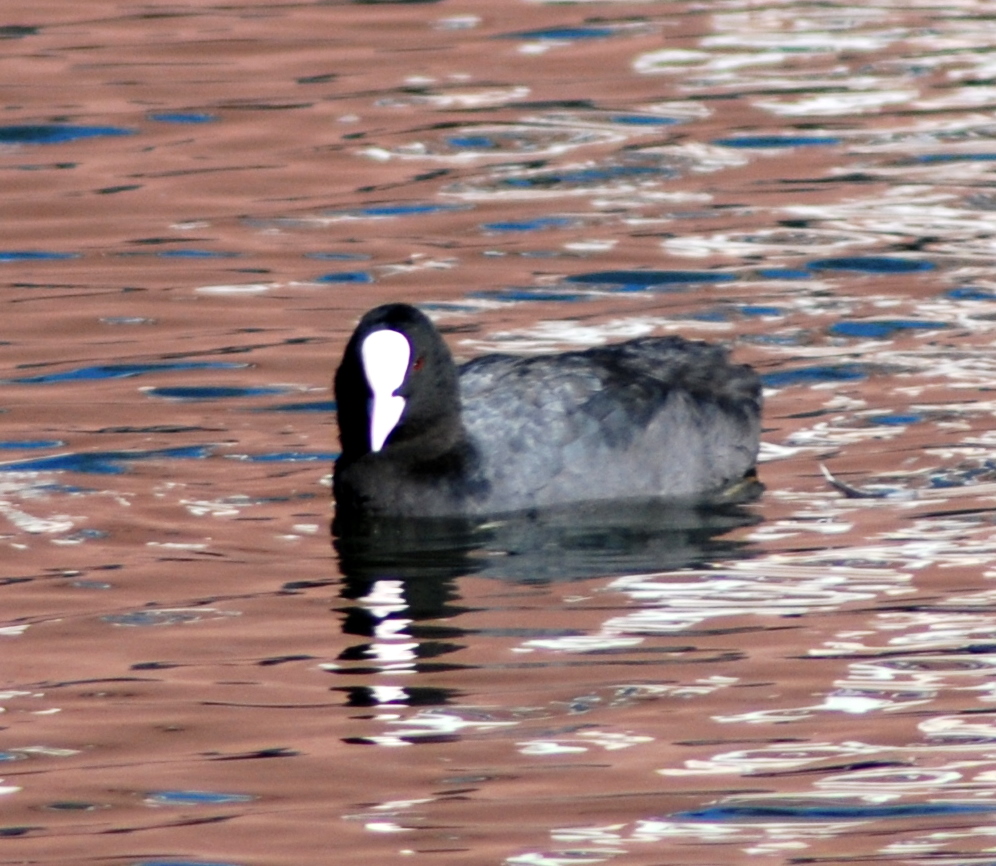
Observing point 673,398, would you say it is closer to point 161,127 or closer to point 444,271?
point 444,271

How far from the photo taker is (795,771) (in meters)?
4.93

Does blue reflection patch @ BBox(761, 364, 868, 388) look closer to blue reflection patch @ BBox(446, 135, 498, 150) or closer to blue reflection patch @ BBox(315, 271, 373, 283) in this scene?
blue reflection patch @ BBox(315, 271, 373, 283)

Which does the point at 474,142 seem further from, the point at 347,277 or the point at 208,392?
the point at 208,392

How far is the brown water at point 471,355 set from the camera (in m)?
4.92

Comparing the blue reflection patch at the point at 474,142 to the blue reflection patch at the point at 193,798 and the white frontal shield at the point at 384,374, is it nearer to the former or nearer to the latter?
the white frontal shield at the point at 384,374

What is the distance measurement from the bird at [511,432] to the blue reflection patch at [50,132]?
5.40 m

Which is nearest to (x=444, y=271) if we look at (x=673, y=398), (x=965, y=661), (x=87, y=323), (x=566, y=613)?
(x=87, y=323)

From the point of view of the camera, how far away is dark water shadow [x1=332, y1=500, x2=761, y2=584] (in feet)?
21.8

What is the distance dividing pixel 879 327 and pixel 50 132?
526 centimetres

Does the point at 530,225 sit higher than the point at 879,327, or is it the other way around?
the point at 530,225

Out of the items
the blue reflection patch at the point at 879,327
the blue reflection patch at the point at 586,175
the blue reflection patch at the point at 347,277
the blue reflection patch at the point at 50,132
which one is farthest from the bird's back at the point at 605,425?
the blue reflection patch at the point at 50,132

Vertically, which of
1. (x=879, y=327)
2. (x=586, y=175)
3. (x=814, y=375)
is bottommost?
(x=814, y=375)

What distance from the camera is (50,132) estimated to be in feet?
40.7

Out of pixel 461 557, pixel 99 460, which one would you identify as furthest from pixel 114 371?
pixel 461 557
